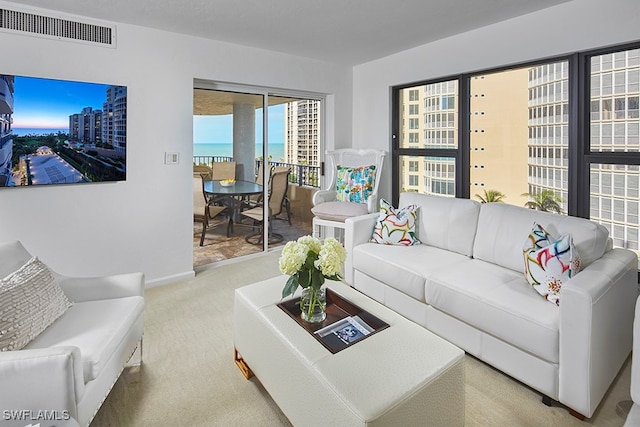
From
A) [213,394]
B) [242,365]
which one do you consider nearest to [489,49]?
[242,365]

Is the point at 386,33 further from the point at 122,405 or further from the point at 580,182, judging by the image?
the point at 122,405

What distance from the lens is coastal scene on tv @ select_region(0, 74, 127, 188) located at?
111 inches

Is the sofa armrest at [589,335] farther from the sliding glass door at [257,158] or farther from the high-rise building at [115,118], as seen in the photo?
the high-rise building at [115,118]

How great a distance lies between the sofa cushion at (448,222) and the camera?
9.57ft

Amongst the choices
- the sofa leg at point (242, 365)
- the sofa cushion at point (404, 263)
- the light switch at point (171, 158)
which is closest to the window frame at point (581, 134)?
the sofa cushion at point (404, 263)

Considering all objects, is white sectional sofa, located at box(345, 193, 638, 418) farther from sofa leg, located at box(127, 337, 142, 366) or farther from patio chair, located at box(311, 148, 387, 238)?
sofa leg, located at box(127, 337, 142, 366)

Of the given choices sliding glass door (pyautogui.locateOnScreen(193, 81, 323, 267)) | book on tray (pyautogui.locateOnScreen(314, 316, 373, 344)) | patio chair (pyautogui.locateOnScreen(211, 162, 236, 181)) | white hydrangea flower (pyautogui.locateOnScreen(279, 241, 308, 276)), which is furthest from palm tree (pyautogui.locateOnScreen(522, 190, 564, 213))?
patio chair (pyautogui.locateOnScreen(211, 162, 236, 181))

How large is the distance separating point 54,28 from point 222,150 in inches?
68.4

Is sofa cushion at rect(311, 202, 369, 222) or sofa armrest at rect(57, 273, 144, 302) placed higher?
sofa cushion at rect(311, 202, 369, 222)

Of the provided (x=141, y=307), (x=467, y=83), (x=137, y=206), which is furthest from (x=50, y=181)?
(x=467, y=83)

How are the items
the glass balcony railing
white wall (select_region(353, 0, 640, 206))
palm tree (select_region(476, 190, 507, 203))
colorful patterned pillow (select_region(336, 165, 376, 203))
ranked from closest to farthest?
white wall (select_region(353, 0, 640, 206)), palm tree (select_region(476, 190, 507, 203)), colorful patterned pillow (select_region(336, 165, 376, 203)), the glass balcony railing

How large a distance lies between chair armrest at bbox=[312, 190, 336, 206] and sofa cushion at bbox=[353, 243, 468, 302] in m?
1.47

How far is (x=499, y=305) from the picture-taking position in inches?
80.3

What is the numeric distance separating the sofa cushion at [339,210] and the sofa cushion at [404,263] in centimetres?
93
